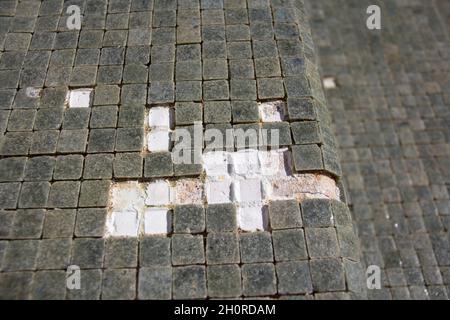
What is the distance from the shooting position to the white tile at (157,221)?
289 centimetres

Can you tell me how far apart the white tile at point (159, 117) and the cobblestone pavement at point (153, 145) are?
1 centimetres

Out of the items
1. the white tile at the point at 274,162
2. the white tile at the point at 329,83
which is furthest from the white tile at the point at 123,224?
the white tile at the point at 329,83

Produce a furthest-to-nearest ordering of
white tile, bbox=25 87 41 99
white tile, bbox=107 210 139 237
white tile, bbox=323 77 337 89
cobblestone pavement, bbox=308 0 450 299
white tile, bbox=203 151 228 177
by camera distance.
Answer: white tile, bbox=323 77 337 89
cobblestone pavement, bbox=308 0 450 299
white tile, bbox=25 87 41 99
white tile, bbox=203 151 228 177
white tile, bbox=107 210 139 237

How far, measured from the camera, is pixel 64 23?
386 cm

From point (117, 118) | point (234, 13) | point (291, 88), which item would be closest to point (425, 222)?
point (291, 88)

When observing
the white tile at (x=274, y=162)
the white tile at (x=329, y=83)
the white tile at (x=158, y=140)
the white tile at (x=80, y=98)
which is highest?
the white tile at (x=329, y=83)

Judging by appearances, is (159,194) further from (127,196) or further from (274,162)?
(274,162)

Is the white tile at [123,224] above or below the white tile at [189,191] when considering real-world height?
below

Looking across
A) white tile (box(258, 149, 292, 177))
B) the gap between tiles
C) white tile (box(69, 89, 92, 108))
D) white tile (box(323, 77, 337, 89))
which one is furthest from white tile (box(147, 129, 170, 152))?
white tile (box(323, 77, 337, 89))

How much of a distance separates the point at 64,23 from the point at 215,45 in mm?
1356

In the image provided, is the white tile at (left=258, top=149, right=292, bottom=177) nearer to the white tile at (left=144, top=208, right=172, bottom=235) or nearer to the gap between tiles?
the gap between tiles

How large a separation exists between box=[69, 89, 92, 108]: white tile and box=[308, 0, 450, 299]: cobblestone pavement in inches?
137

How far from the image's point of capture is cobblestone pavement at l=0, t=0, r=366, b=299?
2.72 meters

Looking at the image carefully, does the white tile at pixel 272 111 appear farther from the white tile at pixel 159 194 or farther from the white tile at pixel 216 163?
the white tile at pixel 159 194
